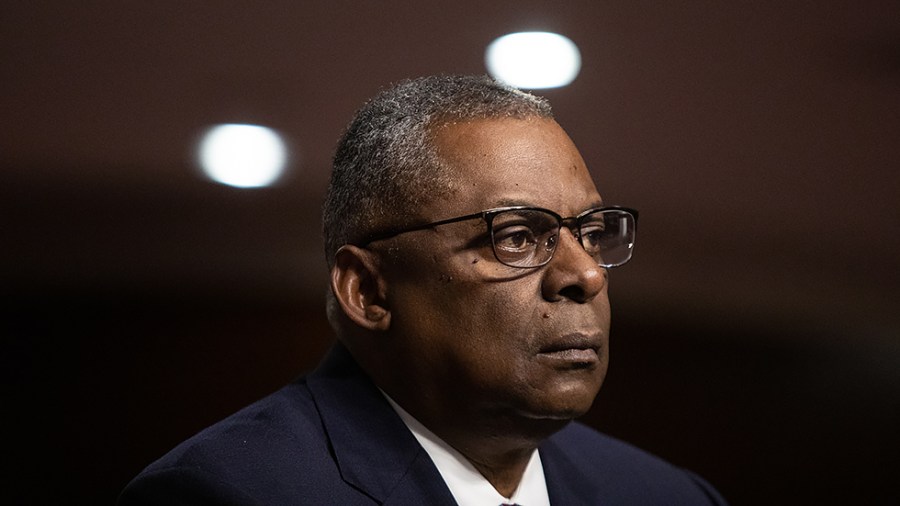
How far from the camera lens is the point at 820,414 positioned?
200 centimetres

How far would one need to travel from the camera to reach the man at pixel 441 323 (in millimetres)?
1322

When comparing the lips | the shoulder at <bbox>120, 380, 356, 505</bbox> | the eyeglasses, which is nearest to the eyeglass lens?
the eyeglasses

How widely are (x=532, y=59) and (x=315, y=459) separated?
874 mm

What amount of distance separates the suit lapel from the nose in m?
0.31

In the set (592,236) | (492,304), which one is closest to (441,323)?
(492,304)

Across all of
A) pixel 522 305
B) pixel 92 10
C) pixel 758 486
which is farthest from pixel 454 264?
pixel 758 486

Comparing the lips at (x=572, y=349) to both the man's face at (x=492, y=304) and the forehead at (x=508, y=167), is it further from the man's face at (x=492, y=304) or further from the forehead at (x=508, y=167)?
the forehead at (x=508, y=167)

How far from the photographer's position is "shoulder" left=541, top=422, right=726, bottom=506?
166 centimetres

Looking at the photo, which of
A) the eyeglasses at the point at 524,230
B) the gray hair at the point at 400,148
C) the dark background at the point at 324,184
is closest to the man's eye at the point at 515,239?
the eyeglasses at the point at 524,230

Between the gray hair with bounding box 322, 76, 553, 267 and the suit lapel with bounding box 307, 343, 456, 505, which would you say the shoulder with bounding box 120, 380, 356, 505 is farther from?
the gray hair with bounding box 322, 76, 553, 267

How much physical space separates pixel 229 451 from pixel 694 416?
→ 1.04 m

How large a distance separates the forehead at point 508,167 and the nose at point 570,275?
0.06m

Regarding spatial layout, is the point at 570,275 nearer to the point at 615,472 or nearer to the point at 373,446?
the point at 373,446

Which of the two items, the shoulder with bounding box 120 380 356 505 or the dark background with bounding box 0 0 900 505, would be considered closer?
the shoulder with bounding box 120 380 356 505
